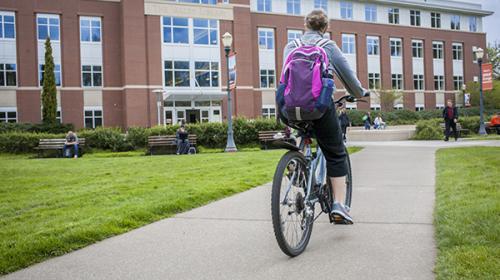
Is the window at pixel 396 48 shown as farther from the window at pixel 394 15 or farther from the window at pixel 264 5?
the window at pixel 264 5

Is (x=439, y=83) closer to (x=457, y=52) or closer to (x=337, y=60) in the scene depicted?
(x=457, y=52)

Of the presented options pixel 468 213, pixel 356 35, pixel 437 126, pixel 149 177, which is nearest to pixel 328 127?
pixel 468 213

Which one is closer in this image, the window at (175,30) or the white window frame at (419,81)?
the window at (175,30)

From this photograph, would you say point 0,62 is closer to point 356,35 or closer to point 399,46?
point 356,35

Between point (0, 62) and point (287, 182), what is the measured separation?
1593 inches

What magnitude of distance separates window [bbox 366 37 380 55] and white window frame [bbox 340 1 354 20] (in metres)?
3.29

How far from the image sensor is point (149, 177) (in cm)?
988

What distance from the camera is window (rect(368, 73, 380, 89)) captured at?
53312 mm

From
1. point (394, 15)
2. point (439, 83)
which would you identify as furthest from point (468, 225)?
point (439, 83)

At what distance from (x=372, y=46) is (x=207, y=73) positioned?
68.1 ft

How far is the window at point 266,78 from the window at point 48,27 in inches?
724

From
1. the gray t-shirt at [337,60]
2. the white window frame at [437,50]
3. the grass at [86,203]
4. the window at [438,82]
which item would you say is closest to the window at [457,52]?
the white window frame at [437,50]

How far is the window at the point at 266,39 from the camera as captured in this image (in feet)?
155

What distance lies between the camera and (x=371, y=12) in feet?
176
